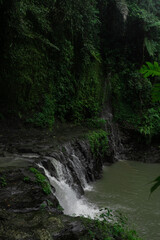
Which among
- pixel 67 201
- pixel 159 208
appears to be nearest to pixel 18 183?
pixel 67 201

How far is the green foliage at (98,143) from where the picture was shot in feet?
29.2

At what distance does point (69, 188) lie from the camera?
5777 mm

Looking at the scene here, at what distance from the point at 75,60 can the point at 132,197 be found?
730cm

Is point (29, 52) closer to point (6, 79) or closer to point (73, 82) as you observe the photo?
point (6, 79)

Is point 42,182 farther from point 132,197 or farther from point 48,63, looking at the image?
point 48,63

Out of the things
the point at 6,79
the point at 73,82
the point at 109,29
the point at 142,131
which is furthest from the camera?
the point at 109,29

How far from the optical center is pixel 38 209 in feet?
12.2

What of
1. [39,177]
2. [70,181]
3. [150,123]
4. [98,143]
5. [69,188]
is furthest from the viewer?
[150,123]

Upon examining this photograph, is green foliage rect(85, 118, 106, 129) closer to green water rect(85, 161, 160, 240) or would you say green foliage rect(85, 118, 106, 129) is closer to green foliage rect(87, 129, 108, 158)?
green foliage rect(87, 129, 108, 158)

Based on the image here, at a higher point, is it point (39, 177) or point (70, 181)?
point (39, 177)

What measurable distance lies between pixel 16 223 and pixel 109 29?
1402 cm

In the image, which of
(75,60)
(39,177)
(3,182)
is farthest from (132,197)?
(75,60)

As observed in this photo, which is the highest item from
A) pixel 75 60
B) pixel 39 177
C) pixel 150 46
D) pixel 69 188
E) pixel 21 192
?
pixel 150 46

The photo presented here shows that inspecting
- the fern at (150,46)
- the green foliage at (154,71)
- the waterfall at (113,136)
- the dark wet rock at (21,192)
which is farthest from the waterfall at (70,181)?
the fern at (150,46)
